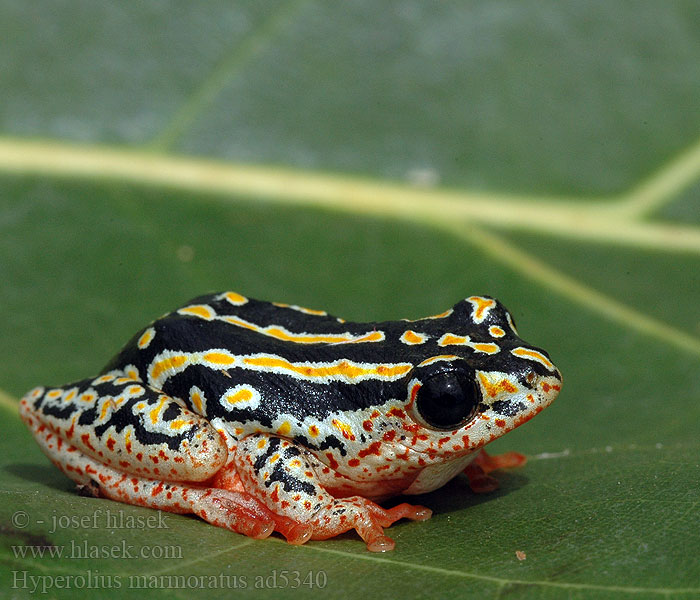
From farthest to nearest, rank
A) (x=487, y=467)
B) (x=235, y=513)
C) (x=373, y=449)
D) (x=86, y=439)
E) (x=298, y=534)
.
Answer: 1. (x=487, y=467)
2. (x=86, y=439)
3. (x=373, y=449)
4. (x=235, y=513)
5. (x=298, y=534)

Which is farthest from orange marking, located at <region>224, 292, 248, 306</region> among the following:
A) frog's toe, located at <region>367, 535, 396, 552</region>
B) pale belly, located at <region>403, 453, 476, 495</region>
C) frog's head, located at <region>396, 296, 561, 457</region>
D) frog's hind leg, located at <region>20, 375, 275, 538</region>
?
frog's toe, located at <region>367, 535, 396, 552</region>

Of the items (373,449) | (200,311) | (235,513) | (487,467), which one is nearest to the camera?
(235,513)

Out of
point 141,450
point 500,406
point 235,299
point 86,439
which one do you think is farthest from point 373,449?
point 86,439

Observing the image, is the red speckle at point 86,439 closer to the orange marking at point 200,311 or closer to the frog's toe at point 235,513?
the frog's toe at point 235,513

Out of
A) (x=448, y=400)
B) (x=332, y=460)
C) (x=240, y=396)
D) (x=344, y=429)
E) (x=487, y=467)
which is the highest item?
(x=448, y=400)

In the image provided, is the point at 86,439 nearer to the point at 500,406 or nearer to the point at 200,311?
the point at 200,311

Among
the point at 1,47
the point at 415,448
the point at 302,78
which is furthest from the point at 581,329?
the point at 1,47

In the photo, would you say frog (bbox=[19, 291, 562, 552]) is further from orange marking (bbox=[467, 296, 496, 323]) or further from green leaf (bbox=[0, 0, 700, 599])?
green leaf (bbox=[0, 0, 700, 599])
